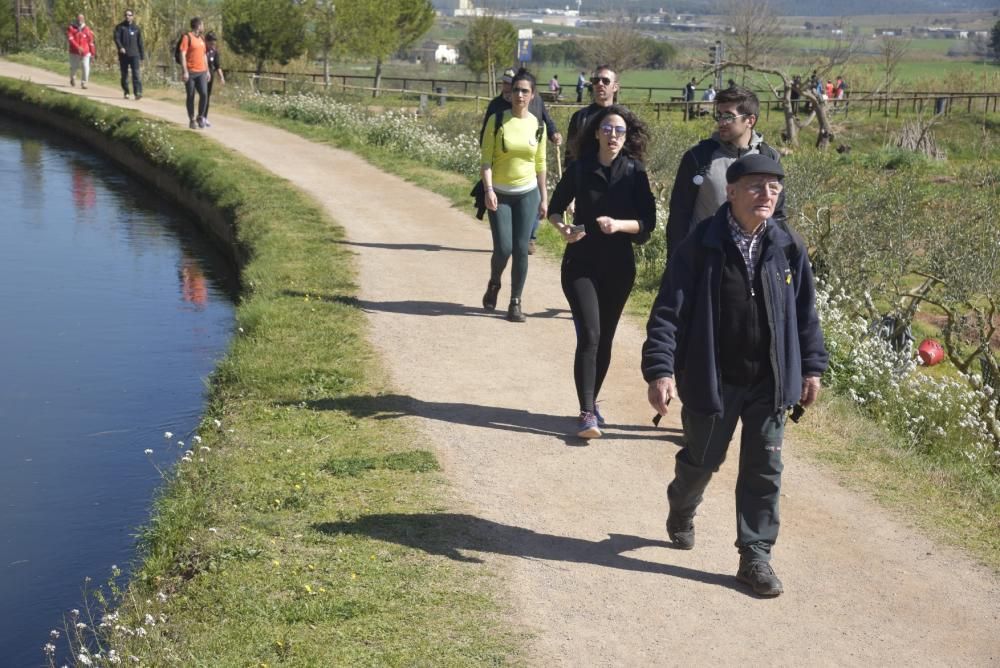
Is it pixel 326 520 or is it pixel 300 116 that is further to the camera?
pixel 300 116

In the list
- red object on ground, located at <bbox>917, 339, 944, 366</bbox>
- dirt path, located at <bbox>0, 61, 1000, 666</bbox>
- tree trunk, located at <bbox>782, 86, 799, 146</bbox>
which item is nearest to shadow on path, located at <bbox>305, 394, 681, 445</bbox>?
dirt path, located at <bbox>0, 61, 1000, 666</bbox>

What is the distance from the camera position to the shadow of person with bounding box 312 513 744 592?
5.86 metres

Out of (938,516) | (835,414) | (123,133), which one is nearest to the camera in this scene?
(938,516)

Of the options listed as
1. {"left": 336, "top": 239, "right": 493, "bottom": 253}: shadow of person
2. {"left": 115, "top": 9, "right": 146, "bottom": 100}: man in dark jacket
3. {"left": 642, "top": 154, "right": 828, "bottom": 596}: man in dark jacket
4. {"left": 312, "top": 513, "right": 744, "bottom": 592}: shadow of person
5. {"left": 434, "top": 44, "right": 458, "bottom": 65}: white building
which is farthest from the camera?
{"left": 434, "top": 44, "right": 458, "bottom": 65}: white building

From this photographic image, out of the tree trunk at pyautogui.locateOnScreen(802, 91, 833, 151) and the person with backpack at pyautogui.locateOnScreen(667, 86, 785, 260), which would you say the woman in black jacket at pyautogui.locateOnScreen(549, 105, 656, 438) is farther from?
the tree trunk at pyautogui.locateOnScreen(802, 91, 833, 151)

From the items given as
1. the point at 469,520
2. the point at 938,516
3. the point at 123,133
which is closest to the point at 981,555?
the point at 938,516

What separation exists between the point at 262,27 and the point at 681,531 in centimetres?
4775

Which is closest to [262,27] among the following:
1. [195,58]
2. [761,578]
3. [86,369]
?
[195,58]

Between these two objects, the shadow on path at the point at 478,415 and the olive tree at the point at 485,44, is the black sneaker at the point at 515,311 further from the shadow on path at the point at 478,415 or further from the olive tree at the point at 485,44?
the olive tree at the point at 485,44

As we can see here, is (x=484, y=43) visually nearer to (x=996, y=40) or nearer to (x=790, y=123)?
(x=790, y=123)

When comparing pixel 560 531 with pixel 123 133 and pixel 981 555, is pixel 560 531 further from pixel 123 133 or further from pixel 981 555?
pixel 123 133

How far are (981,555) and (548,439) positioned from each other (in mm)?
2436

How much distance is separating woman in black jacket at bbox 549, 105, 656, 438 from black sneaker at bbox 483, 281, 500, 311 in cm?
291

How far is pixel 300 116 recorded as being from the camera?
25609mm
